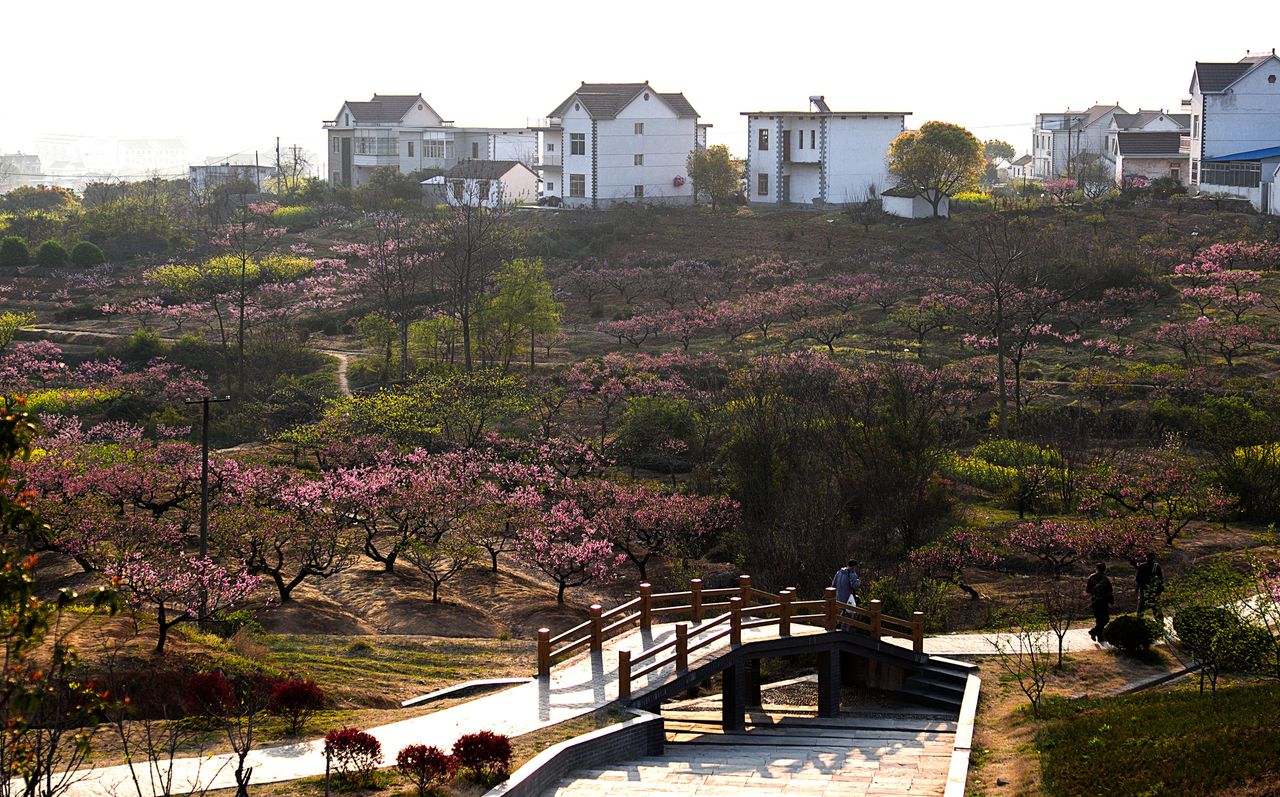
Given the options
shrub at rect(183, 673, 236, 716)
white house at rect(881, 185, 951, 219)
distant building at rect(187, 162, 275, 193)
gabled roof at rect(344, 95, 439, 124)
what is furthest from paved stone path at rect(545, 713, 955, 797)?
distant building at rect(187, 162, 275, 193)

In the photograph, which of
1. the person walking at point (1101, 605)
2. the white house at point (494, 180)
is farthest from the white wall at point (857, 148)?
the person walking at point (1101, 605)

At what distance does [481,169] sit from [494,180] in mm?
2522

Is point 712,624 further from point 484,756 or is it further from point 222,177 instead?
point 222,177

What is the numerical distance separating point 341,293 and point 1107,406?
117 feet

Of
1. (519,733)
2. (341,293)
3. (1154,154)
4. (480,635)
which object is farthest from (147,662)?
(1154,154)

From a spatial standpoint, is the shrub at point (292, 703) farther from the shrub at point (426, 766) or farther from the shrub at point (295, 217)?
the shrub at point (295, 217)

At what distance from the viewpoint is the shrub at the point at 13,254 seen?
6994 cm

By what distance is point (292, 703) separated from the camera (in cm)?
1697

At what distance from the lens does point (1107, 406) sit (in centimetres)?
3944

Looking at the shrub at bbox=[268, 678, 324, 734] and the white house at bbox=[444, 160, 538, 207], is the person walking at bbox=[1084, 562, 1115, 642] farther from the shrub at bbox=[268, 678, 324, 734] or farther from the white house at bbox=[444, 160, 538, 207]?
the white house at bbox=[444, 160, 538, 207]

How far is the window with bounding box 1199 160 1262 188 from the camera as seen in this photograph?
213ft

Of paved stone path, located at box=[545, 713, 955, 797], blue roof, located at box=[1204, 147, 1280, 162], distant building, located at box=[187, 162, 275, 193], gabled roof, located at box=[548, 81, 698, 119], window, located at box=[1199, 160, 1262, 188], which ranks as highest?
gabled roof, located at box=[548, 81, 698, 119]

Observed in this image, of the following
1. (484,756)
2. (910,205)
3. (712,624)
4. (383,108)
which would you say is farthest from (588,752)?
(383,108)

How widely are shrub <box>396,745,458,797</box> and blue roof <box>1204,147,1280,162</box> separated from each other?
2380 inches
